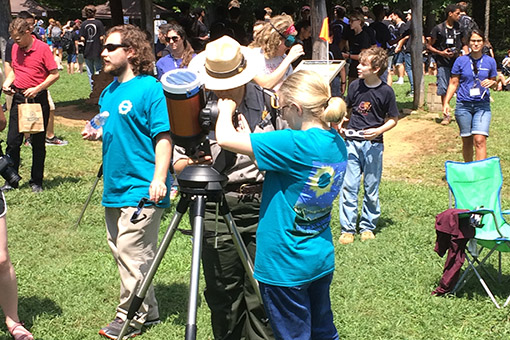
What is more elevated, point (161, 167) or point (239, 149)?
point (239, 149)

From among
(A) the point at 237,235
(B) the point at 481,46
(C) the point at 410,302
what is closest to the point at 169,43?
(B) the point at 481,46

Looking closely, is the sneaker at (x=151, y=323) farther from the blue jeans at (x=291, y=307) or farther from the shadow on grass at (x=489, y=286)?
the shadow on grass at (x=489, y=286)

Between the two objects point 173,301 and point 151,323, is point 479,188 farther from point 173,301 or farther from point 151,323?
point 151,323

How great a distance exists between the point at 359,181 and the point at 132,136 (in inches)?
115

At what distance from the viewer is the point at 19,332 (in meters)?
4.35

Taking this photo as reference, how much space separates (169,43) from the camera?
782 cm

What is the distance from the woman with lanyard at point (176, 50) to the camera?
303 inches

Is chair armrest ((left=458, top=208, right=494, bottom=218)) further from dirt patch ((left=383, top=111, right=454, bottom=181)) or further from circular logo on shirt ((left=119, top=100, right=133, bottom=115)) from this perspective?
dirt patch ((left=383, top=111, right=454, bottom=181))

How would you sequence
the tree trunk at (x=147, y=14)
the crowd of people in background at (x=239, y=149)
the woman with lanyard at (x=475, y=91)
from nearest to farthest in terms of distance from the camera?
1. the crowd of people in background at (x=239, y=149)
2. the woman with lanyard at (x=475, y=91)
3. the tree trunk at (x=147, y=14)

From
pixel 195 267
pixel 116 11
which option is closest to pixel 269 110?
pixel 195 267

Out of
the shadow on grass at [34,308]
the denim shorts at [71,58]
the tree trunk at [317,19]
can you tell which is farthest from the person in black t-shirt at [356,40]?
the denim shorts at [71,58]

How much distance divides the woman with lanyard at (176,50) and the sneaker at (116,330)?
3720mm

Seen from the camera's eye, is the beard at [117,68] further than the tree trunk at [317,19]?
No

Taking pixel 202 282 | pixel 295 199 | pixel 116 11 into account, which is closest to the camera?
pixel 295 199
